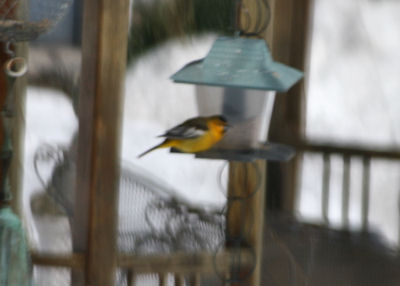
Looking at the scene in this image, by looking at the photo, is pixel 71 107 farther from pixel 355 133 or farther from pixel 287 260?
pixel 355 133

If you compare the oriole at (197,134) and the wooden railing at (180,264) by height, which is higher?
the oriole at (197,134)

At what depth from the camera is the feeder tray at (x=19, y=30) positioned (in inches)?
69.0

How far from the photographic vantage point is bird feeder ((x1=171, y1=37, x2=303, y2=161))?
175cm

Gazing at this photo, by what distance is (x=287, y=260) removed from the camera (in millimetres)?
3223

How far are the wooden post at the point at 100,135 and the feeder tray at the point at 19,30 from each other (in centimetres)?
29

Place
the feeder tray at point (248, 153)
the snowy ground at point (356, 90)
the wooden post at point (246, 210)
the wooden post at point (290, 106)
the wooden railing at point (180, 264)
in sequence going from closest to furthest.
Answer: the feeder tray at point (248, 153) < the wooden railing at point (180, 264) < the wooden post at point (246, 210) < the snowy ground at point (356, 90) < the wooden post at point (290, 106)

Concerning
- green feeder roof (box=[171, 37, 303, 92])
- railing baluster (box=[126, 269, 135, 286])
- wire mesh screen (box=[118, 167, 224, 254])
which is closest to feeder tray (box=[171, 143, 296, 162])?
green feeder roof (box=[171, 37, 303, 92])

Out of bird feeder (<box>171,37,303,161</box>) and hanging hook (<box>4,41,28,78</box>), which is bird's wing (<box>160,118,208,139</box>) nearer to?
bird feeder (<box>171,37,303,161</box>)

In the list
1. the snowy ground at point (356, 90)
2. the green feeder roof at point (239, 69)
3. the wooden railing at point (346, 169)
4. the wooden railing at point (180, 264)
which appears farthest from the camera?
the snowy ground at point (356, 90)

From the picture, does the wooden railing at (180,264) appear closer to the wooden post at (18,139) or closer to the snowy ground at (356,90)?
the wooden post at (18,139)

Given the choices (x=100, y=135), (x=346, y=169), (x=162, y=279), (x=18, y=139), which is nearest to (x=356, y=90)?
(x=346, y=169)

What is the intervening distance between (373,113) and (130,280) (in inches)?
92.2

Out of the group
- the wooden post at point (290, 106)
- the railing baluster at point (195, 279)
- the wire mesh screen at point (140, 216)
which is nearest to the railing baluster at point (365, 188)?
the wooden post at point (290, 106)

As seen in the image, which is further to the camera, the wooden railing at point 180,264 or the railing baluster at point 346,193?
the railing baluster at point 346,193
